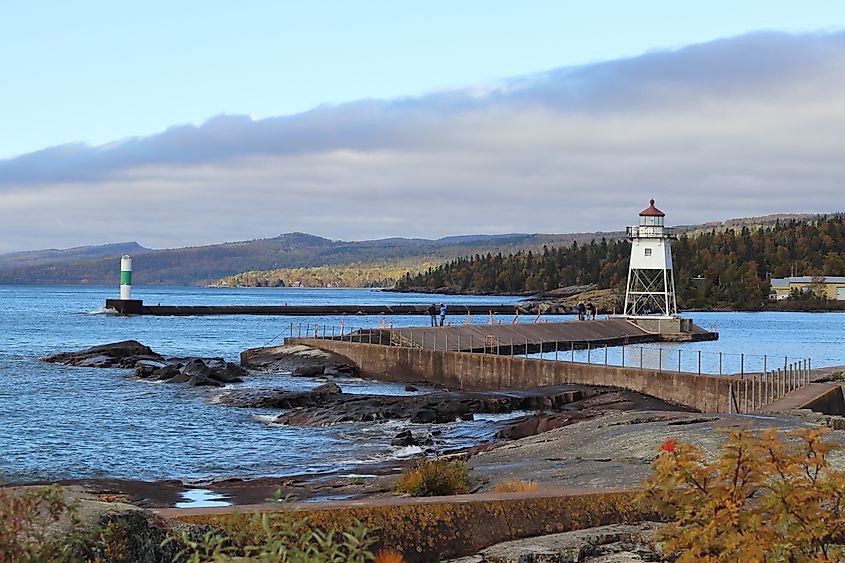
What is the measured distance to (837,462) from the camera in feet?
42.0

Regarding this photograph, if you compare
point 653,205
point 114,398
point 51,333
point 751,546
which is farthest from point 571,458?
point 51,333

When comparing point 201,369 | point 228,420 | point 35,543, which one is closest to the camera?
point 35,543

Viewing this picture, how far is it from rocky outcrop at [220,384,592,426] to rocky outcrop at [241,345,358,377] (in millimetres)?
11351

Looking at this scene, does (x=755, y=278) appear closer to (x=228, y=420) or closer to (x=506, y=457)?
(x=228, y=420)

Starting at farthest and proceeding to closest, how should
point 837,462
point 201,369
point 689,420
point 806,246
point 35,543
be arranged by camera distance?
point 806,246, point 201,369, point 689,420, point 837,462, point 35,543

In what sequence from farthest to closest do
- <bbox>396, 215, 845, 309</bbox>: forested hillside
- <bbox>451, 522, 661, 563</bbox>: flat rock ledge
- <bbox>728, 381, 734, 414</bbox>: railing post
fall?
<bbox>396, 215, 845, 309</bbox>: forested hillside < <bbox>728, 381, 734, 414</bbox>: railing post < <bbox>451, 522, 661, 563</bbox>: flat rock ledge

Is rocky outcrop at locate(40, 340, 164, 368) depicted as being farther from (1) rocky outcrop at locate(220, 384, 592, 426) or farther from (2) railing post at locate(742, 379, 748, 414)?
(2) railing post at locate(742, 379, 748, 414)

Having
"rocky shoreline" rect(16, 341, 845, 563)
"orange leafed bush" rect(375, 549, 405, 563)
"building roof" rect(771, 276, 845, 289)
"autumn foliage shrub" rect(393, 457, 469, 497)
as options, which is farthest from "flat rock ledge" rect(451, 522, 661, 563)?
"building roof" rect(771, 276, 845, 289)

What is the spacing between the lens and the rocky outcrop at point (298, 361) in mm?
49619

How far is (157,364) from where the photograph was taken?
54688 millimetres

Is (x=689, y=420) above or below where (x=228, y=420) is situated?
above

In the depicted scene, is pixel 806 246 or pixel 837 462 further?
pixel 806 246

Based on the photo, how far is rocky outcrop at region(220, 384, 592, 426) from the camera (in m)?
31.9

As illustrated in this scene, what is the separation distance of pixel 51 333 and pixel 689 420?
8560 cm
